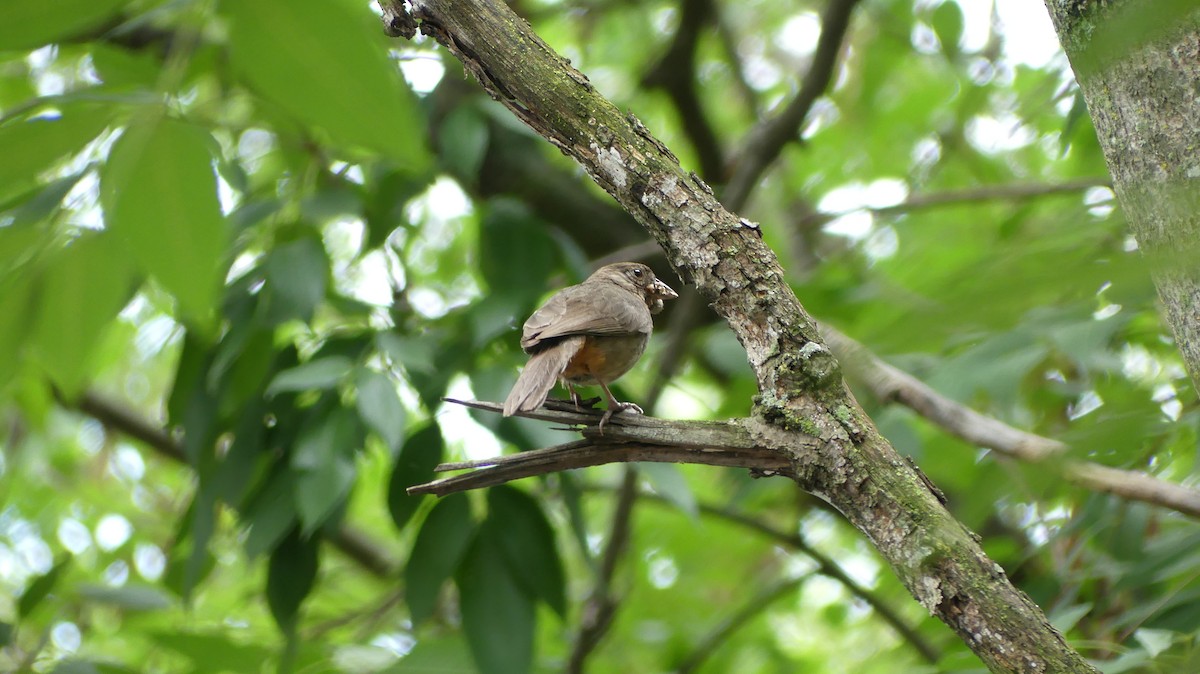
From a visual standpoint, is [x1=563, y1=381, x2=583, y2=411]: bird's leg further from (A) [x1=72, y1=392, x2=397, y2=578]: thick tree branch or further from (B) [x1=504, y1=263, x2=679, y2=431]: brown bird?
(A) [x1=72, y1=392, x2=397, y2=578]: thick tree branch

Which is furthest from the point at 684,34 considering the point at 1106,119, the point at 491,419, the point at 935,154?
the point at 1106,119

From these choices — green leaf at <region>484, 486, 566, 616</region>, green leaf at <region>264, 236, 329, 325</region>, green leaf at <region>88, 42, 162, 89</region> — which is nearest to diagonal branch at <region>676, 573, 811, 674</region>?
green leaf at <region>484, 486, 566, 616</region>

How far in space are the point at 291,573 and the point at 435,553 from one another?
0.61 metres

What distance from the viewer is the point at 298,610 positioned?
138 inches

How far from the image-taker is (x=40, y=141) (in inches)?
56.9

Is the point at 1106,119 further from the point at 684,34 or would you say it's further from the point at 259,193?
the point at 684,34

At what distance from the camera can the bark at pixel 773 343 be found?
1821 mm

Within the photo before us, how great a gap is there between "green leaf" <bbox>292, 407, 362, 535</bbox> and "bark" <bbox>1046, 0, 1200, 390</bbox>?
2.13 m

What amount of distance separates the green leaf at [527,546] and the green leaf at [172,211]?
7.13 feet

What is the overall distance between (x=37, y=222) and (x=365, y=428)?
1.34 m

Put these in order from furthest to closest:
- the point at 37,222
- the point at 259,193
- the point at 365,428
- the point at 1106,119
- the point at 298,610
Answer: the point at 259,193, the point at 298,610, the point at 365,428, the point at 37,222, the point at 1106,119

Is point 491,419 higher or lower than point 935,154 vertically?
lower

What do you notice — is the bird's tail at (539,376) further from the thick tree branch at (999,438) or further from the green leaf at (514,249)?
the green leaf at (514,249)

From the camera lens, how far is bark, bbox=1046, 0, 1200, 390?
1661 millimetres
